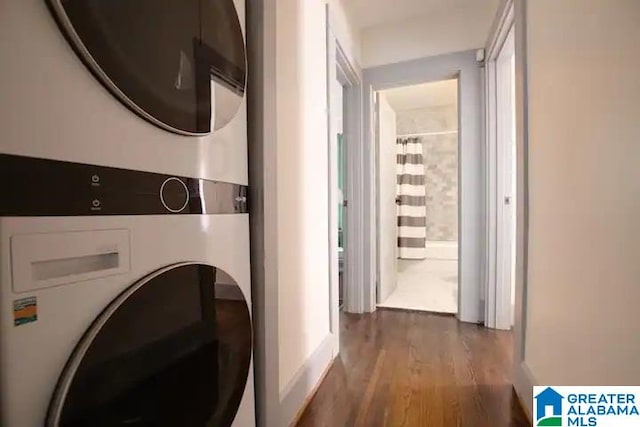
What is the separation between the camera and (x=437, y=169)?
16.4 feet

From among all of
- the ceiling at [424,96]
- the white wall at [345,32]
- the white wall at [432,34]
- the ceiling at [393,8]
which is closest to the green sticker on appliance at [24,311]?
the white wall at [345,32]

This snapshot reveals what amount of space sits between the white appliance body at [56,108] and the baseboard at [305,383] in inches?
37.5

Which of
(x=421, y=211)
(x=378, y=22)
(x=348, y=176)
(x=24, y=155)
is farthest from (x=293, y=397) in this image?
(x=421, y=211)

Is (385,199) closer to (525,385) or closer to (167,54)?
(525,385)

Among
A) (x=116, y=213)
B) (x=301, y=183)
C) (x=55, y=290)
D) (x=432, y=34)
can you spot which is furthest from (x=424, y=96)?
(x=55, y=290)

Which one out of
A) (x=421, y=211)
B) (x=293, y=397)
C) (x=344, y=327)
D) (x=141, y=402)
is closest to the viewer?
(x=141, y=402)

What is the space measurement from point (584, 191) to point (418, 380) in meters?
1.08

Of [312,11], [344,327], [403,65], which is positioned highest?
[403,65]

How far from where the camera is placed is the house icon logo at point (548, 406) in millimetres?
977

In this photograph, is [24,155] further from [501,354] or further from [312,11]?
[501,354]

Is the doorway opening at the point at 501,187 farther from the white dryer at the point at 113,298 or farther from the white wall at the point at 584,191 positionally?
the white dryer at the point at 113,298

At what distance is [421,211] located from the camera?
482 centimetres

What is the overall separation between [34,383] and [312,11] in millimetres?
1634

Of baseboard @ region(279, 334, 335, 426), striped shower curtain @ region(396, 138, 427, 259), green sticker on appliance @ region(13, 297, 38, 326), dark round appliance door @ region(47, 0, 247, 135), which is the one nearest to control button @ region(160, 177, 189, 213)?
dark round appliance door @ region(47, 0, 247, 135)
